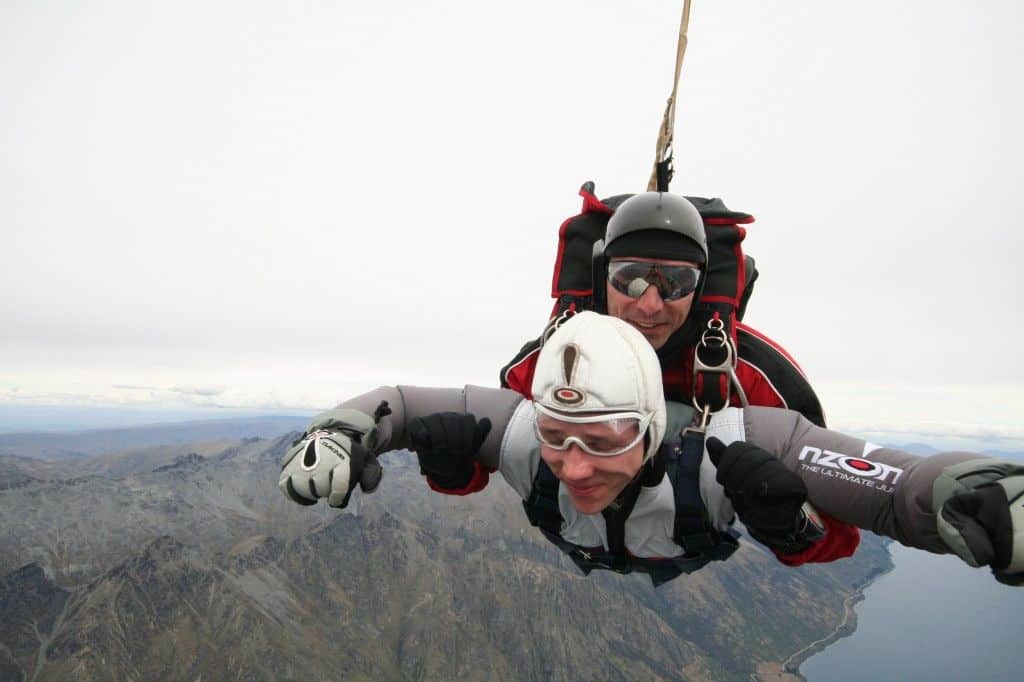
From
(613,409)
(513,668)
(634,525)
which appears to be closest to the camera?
(613,409)

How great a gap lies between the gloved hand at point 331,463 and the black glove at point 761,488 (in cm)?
225

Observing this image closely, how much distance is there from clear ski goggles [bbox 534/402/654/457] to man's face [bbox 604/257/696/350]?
3.07 ft

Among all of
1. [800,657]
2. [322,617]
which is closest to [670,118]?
[322,617]

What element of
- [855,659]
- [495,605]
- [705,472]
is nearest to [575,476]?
[705,472]

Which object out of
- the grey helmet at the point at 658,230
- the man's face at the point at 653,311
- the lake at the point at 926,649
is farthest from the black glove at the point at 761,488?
the lake at the point at 926,649

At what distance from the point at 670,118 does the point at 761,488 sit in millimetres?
4357

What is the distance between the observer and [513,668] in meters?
155

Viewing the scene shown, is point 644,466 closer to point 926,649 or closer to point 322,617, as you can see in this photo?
point 322,617

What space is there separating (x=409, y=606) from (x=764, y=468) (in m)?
193

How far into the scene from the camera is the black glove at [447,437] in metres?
4.04

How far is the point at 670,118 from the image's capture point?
600 centimetres

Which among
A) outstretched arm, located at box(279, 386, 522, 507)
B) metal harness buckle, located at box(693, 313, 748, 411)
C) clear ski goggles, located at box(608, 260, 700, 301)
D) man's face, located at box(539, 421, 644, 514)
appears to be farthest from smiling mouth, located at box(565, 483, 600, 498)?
clear ski goggles, located at box(608, 260, 700, 301)

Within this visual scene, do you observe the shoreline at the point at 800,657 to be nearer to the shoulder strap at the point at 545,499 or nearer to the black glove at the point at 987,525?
the shoulder strap at the point at 545,499

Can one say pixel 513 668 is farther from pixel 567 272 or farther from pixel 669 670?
pixel 567 272
